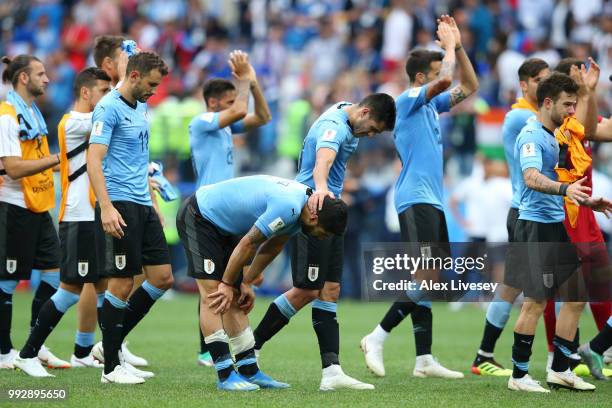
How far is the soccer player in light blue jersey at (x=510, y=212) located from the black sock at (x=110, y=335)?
3.46 m

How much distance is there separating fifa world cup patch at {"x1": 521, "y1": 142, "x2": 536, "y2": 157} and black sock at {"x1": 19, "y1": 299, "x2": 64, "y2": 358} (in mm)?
4491

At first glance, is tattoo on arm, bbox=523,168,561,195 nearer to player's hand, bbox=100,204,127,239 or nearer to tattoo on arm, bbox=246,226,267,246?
tattoo on arm, bbox=246,226,267,246

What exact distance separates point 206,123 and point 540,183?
379 centimetres

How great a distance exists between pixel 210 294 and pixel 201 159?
289cm

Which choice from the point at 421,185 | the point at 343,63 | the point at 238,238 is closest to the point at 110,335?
the point at 238,238

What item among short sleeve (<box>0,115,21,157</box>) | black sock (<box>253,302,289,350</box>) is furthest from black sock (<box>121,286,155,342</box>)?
short sleeve (<box>0,115,21,157</box>)

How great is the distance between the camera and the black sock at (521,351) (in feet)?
27.3

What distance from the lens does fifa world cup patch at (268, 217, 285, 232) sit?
7535 millimetres

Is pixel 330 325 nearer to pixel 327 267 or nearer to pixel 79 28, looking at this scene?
pixel 327 267

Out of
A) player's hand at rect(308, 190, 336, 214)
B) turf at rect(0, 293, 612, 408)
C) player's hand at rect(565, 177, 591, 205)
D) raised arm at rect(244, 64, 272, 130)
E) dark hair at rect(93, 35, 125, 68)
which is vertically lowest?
turf at rect(0, 293, 612, 408)

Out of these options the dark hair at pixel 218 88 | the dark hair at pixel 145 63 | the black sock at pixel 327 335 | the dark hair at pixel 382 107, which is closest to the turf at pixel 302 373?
the black sock at pixel 327 335

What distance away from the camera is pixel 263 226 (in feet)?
24.8
